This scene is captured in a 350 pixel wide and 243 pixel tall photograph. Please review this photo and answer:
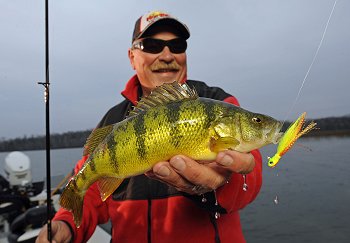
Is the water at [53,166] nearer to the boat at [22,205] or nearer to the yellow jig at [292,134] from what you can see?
the boat at [22,205]

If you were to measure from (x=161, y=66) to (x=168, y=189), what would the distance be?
1.45m

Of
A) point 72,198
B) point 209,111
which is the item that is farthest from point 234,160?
point 72,198

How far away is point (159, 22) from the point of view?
11.2 feet

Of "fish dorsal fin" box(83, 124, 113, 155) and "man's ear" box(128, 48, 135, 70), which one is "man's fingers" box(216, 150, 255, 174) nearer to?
"fish dorsal fin" box(83, 124, 113, 155)

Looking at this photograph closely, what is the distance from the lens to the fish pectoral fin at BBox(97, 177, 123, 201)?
2.30m

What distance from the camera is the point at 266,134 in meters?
2.15

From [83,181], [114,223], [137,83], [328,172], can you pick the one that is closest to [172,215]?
[114,223]

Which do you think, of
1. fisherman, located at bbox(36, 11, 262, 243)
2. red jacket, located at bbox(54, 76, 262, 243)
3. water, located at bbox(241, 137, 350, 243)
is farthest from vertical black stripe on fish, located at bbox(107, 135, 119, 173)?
water, located at bbox(241, 137, 350, 243)

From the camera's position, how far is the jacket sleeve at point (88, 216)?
3.05 meters

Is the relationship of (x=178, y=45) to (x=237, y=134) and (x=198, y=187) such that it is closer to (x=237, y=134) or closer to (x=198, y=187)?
(x=237, y=134)

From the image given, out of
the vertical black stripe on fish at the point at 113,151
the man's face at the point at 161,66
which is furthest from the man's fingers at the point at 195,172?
the man's face at the point at 161,66

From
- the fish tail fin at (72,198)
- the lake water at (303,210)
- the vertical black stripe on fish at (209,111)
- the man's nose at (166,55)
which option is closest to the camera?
the vertical black stripe on fish at (209,111)

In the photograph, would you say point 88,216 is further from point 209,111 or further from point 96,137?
point 209,111

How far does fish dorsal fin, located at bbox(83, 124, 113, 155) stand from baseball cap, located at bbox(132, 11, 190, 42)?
1.51m
